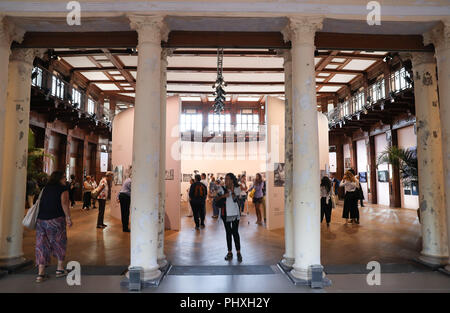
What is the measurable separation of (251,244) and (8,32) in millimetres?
5623

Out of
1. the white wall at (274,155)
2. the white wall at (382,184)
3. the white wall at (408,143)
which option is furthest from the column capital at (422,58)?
the white wall at (382,184)

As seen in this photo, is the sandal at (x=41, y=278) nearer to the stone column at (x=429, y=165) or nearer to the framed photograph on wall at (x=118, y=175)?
the stone column at (x=429, y=165)

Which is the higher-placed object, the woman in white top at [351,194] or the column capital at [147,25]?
the column capital at [147,25]

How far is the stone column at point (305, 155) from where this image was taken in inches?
154

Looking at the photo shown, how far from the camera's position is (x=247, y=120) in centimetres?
2303

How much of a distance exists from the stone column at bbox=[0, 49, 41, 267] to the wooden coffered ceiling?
6.06 metres

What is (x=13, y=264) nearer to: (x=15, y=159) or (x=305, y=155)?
(x=15, y=159)

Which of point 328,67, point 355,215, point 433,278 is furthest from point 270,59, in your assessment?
point 433,278

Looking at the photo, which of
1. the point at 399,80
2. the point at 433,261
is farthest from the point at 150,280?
the point at 399,80

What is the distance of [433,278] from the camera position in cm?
402

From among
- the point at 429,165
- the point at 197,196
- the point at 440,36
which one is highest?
the point at 440,36

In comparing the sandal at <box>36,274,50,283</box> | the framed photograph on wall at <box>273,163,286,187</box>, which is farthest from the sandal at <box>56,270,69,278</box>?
the framed photograph on wall at <box>273,163,286,187</box>

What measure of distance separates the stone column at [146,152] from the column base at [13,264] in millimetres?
1982
